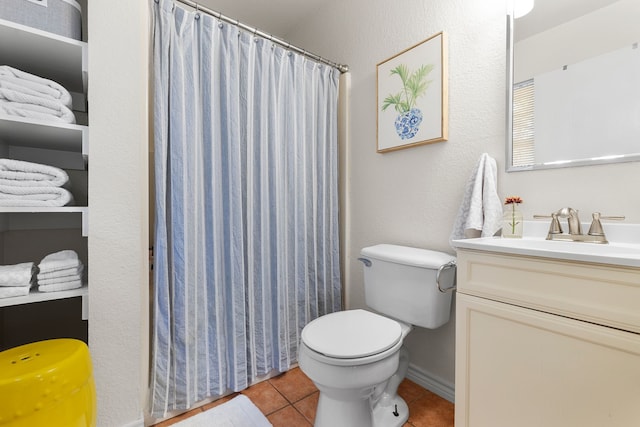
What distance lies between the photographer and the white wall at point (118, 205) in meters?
1.10

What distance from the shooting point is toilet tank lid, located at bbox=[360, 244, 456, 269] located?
1260 mm

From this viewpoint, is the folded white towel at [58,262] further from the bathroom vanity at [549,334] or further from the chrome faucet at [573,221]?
the chrome faucet at [573,221]

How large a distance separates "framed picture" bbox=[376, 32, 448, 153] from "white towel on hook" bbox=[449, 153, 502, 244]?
10.3 inches

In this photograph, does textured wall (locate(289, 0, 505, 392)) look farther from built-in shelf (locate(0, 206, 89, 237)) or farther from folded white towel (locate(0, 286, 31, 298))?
folded white towel (locate(0, 286, 31, 298))

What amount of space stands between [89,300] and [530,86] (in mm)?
1926

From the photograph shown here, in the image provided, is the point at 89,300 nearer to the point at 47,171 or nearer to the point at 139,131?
the point at 47,171

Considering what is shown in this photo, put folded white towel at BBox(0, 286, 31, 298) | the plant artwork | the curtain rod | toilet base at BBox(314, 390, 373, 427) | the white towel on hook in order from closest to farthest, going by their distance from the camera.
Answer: folded white towel at BBox(0, 286, 31, 298), toilet base at BBox(314, 390, 373, 427), the white towel on hook, the curtain rod, the plant artwork

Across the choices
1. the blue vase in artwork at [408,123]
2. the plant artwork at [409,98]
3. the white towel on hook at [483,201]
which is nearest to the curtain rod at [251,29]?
the plant artwork at [409,98]

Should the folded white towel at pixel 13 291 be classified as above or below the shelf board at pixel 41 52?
below

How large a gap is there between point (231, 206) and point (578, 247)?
4.55ft

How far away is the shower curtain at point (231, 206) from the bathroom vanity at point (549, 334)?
947mm

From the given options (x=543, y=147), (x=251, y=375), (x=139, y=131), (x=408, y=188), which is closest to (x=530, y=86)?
(x=543, y=147)

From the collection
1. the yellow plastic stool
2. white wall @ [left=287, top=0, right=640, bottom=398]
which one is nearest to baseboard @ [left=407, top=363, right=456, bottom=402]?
white wall @ [left=287, top=0, right=640, bottom=398]

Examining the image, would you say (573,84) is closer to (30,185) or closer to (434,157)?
(434,157)
